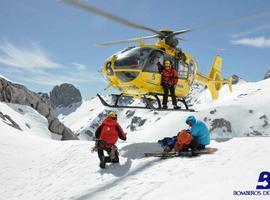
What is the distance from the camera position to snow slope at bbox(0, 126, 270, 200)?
842cm

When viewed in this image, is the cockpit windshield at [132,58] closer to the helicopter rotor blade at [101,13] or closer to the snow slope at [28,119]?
the helicopter rotor blade at [101,13]

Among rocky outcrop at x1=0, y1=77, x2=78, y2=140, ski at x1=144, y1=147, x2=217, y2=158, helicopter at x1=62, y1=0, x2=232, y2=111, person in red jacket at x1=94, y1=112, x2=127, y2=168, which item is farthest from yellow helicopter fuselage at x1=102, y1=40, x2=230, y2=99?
rocky outcrop at x1=0, y1=77, x2=78, y2=140

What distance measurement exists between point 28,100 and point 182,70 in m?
37.7

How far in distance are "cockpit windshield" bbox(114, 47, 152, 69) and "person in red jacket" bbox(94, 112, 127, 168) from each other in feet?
9.31

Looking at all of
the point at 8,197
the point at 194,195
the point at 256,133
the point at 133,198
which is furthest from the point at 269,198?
the point at 256,133

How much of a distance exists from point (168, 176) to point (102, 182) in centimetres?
223

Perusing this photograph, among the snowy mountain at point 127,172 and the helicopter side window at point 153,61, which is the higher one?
the helicopter side window at point 153,61

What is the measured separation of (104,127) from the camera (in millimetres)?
12688

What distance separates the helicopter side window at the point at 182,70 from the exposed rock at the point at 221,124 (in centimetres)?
17040

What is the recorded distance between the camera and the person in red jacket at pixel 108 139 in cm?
1237

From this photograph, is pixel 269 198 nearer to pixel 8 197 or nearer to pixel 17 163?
pixel 8 197

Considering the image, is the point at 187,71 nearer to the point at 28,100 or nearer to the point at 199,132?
the point at 199,132

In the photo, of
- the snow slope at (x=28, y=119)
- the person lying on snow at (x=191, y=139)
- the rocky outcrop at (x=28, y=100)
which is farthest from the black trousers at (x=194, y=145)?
the rocky outcrop at (x=28, y=100)

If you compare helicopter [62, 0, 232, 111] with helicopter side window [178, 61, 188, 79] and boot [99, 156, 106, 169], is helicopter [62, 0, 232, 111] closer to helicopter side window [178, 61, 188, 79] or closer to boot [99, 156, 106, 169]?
helicopter side window [178, 61, 188, 79]
